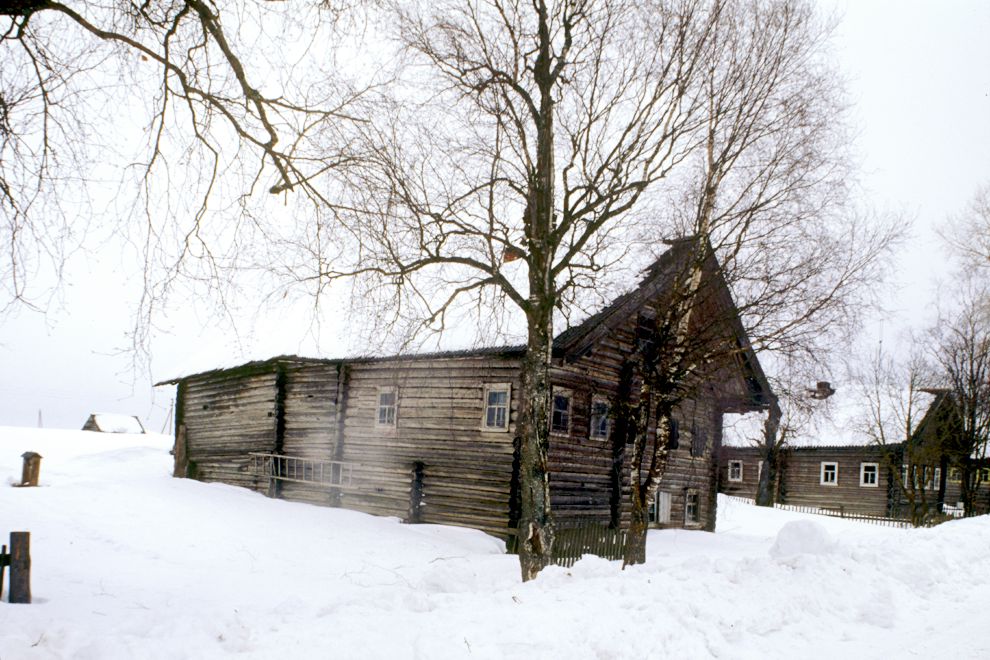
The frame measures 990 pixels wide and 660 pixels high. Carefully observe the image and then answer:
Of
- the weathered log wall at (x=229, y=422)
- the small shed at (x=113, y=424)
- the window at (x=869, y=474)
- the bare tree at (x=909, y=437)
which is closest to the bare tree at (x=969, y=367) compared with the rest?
the bare tree at (x=909, y=437)

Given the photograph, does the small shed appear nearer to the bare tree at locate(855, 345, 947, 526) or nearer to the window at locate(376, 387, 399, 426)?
the window at locate(376, 387, 399, 426)

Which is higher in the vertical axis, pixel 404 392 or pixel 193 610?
pixel 404 392

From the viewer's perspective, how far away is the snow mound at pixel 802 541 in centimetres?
965

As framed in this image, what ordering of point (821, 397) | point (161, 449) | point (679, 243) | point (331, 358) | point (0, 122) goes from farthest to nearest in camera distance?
point (161, 449)
point (331, 358)
point (821, 397)
point (679, 243)
point (0, 122)

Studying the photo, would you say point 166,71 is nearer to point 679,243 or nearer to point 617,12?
point 617,12

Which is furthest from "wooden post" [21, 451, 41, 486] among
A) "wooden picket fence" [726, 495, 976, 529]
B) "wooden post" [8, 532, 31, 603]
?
"wooden picket fence" [726, 495, 976, 529]

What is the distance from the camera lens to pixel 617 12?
11.9 metres

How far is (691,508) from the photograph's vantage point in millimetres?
24375

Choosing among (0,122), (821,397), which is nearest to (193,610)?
(0,122)

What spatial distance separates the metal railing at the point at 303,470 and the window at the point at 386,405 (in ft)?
5.20

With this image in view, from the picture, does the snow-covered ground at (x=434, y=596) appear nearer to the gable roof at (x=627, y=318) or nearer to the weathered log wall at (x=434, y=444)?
the weathered log wall at (x=434, y=444)

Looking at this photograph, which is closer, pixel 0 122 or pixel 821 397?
pixel 0 122

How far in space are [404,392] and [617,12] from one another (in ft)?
37.4

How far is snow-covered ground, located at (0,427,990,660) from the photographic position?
19.2ft
